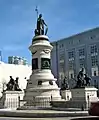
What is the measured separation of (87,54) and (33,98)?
58225 mm

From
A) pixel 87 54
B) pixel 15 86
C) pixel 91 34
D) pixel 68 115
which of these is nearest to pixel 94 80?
pixel 87 54

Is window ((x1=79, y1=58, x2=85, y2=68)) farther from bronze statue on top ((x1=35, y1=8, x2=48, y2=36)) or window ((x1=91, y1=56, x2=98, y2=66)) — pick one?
bronze statue on top ((x1=35, y1=8, x2=48, y2=36))

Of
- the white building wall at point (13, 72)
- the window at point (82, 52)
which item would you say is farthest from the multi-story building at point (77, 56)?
the white building wall at point (13, 72)

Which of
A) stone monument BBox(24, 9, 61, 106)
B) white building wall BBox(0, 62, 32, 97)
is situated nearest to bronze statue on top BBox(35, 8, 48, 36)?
stone monument BBox(24, 9, 61, 106)

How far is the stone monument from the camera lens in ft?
110

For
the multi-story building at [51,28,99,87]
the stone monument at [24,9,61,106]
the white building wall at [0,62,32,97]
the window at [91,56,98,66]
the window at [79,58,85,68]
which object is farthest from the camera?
the white building wall at [0,62,32,97]

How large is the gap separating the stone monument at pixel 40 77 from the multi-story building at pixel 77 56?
4967 cm

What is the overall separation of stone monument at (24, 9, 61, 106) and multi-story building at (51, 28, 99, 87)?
4967cm

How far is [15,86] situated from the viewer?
37812 millimetres

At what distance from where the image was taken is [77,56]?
92.9m

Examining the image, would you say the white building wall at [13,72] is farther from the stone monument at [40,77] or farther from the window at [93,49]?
the stone monument at [40,77]

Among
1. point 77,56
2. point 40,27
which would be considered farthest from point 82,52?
point 40,27

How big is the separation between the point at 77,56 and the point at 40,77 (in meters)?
59.3

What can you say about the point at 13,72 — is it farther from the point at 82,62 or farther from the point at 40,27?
the point at 40,27
